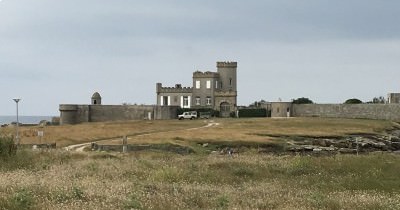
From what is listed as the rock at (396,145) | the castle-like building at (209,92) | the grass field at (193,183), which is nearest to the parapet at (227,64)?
the castle-like building at (209,92)

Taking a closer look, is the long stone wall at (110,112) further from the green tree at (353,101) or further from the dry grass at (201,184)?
the dry grass at (201,184)

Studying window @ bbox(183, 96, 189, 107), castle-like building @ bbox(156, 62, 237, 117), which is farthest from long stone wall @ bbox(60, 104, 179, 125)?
window @ bbox(183, 96, 189, 107)

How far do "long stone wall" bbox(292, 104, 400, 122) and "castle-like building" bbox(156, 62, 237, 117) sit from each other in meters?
12.2

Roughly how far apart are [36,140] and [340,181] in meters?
36.5

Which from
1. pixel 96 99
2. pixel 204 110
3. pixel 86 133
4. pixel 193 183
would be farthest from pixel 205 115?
pixel 193 183

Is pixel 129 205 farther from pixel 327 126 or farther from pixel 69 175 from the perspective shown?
pixel 327 126

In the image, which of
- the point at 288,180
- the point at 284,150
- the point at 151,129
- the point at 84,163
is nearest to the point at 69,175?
the point at 84,163

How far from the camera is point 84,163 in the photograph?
92.4ft

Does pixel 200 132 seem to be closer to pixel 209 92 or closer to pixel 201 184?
pixel 201 184

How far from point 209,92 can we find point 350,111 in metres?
25.2

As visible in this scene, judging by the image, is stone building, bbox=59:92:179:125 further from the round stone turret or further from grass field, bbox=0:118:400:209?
grass field, bbox=0:118:400:209

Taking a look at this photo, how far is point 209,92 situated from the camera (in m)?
106

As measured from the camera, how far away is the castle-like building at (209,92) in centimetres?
10556

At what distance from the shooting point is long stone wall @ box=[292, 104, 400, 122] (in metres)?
92.7
